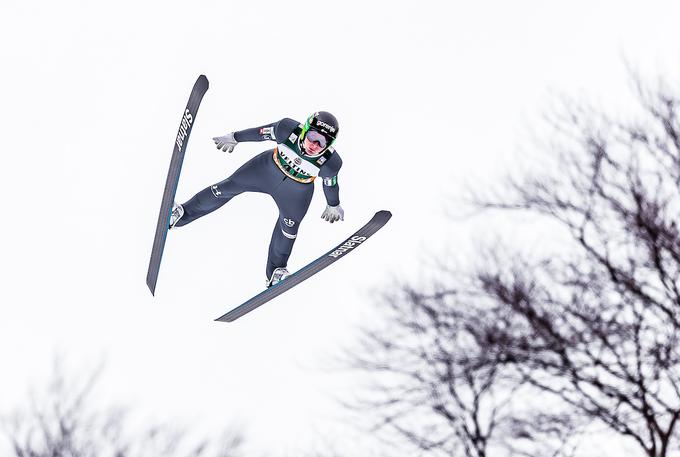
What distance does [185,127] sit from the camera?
39.4 ft

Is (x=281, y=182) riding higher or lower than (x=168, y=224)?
higher

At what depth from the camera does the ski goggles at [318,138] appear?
1109 cm

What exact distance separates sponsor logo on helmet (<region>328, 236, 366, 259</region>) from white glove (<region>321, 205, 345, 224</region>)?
1.22 metres

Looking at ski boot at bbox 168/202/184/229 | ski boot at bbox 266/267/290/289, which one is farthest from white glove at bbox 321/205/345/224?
ski boot at bbox 168/202/184/229

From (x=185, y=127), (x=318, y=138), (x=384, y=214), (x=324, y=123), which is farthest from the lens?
(x=384, y=214)

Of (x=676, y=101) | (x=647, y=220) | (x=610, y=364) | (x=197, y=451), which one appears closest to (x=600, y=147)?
(x=676, y=101)

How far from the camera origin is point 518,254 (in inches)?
476

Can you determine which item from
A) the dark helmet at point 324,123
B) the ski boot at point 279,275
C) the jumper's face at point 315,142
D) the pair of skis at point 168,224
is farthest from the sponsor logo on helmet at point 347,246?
the dark helmet at point 324,123

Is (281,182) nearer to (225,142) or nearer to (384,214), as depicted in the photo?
(225,142)

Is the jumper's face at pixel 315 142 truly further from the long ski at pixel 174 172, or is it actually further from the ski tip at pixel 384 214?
the ski tip at pixel 384 214

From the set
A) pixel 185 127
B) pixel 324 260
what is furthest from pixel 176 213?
pixel 324 260

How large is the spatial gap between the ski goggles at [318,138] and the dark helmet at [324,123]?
0.29 feet

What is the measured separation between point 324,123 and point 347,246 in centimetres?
251

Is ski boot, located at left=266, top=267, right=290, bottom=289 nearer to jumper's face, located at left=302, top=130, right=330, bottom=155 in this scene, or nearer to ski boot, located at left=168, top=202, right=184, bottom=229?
ski boot, located at left=168, top=202, right=184, bottom=229
